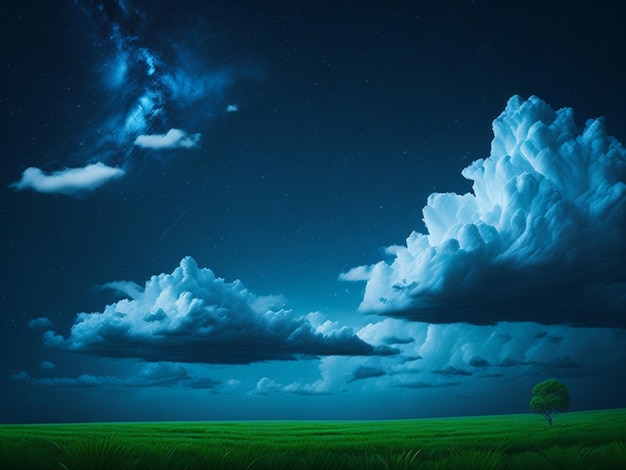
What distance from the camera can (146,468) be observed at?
10695 mm

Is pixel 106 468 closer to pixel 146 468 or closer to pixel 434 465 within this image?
pixel 146 468


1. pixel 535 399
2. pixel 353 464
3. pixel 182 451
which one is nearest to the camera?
pixel 353 464

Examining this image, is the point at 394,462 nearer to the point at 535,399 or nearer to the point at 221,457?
the point at 221,457

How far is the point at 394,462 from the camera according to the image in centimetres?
1009

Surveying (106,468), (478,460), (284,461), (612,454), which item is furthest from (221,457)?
(612,454)

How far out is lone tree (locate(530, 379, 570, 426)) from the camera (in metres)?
70.4

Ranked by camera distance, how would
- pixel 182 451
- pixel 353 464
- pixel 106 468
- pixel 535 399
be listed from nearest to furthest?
1. pixel 106 468
2. pixel 353 464
3. pixel 182 451
4. pixel 535 399

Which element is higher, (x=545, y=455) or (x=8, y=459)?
(x=8, y=459)

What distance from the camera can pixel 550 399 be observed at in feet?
231

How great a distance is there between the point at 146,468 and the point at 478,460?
263 inches

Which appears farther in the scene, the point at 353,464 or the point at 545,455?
the point at 545,455

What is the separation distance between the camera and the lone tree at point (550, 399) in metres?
70.4

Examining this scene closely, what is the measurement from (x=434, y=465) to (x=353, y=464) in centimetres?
163

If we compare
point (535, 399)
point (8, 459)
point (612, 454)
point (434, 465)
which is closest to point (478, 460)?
point (434, 465)
